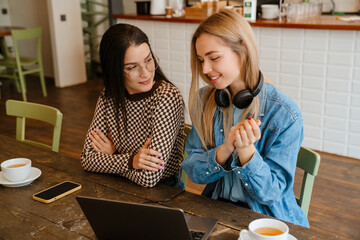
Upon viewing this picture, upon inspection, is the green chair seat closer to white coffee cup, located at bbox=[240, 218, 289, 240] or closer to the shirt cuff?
the shirt cuff

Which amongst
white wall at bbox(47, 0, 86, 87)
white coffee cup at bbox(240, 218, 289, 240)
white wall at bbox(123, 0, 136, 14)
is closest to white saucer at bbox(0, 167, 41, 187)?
white coffee cup at bbox(240, 218, 289, 240)

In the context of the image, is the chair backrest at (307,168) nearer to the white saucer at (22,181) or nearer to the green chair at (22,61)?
the white saucer at (22,181)

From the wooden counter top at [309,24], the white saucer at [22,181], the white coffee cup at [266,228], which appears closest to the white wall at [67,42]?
the wooden counter top at [309,24]

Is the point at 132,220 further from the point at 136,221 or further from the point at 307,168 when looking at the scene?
the point at 307,168

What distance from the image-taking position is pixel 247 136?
1210mm

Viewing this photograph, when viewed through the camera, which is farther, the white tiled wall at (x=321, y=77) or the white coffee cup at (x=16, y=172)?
the white tiled wall at (x=321, y=77)

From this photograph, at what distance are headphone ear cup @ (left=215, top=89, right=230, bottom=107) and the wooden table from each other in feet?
1.04

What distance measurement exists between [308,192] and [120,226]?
715mm

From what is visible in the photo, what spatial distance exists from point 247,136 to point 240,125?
4cm

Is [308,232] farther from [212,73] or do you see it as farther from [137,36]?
[137,36]

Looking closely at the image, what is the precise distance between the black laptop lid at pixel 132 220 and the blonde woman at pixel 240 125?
343 mm

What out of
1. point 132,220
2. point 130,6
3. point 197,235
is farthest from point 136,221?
point 130,6

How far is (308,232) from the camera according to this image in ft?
3.74

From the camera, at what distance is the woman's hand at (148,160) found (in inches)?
58.9
